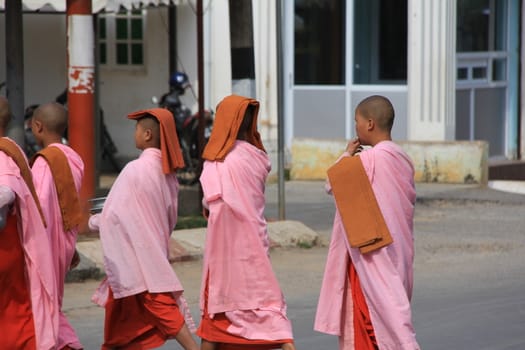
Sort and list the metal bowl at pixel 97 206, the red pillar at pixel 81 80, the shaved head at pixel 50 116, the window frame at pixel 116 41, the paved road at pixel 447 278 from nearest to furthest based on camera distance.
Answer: the shaved head at pixel 50 116
the metal bowl at pixel 97 206
the paved road at pixel 447 278
the red pillar at pixel 81 80
the window frame at pixel 116 41

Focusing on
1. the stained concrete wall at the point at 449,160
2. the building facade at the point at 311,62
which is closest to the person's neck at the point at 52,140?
the stained concrete wall at the point at 449,160

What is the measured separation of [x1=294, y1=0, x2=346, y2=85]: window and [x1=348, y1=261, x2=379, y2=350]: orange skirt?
39.9 feet

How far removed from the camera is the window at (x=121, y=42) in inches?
741

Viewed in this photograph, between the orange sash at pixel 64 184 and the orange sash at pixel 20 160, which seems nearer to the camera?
the orange sash at pixel 20 160

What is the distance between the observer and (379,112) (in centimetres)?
652

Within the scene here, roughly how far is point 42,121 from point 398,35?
38.7 ft

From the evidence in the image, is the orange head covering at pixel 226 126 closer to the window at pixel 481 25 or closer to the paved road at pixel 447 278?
the paved road at pixel 447 278

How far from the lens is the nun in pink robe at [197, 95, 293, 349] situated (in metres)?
6.92

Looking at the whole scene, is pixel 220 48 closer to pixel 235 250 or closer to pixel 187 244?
pixel 187 244

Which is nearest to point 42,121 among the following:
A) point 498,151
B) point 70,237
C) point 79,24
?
point 70,237

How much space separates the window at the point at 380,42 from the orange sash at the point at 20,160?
12038mm

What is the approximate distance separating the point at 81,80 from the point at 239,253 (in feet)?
17.0

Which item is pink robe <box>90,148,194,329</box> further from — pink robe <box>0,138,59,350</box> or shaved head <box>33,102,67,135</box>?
pink robe <box>0,138,59,350</box>

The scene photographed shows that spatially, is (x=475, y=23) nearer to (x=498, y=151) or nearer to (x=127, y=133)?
(x=498, y=151)
